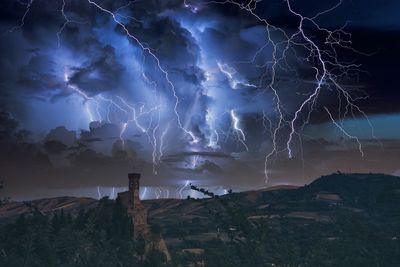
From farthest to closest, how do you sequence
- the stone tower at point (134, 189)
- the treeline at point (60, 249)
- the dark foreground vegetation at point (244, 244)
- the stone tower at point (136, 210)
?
1. the stone tower at point (134, 189)
2. the stone tower at point (136, 210)
3. the treeline at point (60, 249)
4. the dark foreground vegetation at point (244, 244)

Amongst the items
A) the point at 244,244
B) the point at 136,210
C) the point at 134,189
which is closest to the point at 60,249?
the point at 244,244

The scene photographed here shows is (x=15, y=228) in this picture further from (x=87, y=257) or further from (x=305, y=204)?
(x=305, y=204)

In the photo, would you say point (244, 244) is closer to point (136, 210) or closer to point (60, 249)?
point (60, 249)

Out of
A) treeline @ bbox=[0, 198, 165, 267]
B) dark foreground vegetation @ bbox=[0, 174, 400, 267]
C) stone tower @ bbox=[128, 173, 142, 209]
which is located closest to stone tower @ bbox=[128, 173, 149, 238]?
stone tower @ bbox=[128, 173, 142, 209]

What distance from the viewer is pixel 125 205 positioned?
1764 inches

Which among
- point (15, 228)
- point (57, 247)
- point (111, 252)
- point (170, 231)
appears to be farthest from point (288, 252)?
point (170, 231)

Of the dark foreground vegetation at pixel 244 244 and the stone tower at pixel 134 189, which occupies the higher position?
the stone tower at pixel 134 189

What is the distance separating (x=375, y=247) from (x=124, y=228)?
2413cm

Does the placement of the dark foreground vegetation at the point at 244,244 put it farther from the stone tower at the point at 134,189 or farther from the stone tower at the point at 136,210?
the stone tower at the point at 134,189

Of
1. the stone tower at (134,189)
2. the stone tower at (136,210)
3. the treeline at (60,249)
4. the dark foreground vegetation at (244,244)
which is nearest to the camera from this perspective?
the dark foreground vegetation at (244,244)

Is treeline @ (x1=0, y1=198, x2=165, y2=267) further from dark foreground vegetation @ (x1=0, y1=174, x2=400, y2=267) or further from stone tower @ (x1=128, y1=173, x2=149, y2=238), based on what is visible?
stone tower @ (x1=128, y1=173, x2=149, y2=238)

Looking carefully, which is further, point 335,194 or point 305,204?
point 335,194

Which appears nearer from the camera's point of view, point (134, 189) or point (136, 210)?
point (136, 210)

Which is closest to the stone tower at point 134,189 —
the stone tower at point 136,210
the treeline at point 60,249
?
the stone tower at point 136,210
